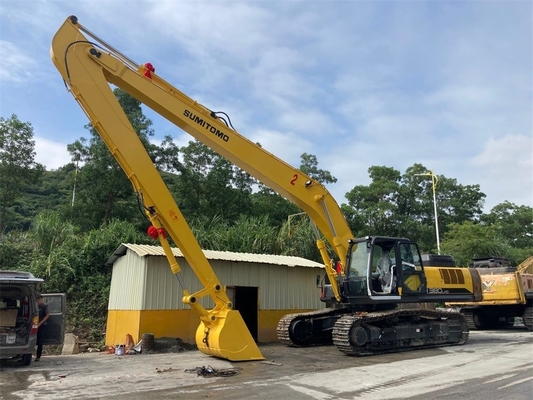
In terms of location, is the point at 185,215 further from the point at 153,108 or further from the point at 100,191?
the point at 153,108

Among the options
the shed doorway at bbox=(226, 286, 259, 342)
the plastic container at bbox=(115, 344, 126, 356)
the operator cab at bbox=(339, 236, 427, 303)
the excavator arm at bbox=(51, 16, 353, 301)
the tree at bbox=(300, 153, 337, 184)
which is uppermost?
the tree at bbox=(300, 153, 337, 184)

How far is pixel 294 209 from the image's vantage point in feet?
117

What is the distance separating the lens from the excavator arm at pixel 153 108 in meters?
8.84

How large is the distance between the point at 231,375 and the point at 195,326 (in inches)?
212

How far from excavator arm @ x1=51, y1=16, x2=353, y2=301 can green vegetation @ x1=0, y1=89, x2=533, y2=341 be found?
8.29 ft

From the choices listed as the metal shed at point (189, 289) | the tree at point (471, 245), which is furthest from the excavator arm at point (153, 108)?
the tree at point (471, 245)

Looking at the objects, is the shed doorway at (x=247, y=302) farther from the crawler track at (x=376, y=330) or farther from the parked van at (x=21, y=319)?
the parked van at (x=21, y=319)

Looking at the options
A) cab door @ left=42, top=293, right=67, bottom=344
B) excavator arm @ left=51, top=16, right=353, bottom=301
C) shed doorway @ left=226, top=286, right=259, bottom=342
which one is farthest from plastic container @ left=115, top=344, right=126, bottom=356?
excavator arm @ left=51, top=16, right=353, bottom=301

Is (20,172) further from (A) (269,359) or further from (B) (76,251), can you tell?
(A) (269,359)

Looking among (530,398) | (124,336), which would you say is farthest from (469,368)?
(124,336)

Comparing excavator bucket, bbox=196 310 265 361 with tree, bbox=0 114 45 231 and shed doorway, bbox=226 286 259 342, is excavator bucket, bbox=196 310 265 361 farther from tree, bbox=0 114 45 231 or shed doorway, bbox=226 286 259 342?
tree, bbox=0 114 45 231

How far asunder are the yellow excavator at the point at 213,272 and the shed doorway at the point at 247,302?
8.38 feet

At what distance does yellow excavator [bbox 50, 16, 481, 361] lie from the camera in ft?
29.5

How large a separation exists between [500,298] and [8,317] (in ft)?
50.2
